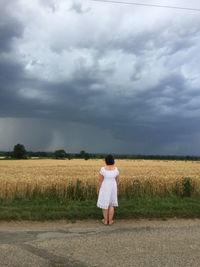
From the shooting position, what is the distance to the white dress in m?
12.3

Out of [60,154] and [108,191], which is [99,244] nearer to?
[108,191]

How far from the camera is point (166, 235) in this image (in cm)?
1069

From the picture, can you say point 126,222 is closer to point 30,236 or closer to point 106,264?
point 30,236

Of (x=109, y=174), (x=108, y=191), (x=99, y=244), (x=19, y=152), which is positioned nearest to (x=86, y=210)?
(x=108, y=191)

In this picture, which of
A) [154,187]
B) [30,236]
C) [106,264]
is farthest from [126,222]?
[154,187]

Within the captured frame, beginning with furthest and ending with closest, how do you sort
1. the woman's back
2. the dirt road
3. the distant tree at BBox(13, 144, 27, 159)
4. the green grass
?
the distant tree at BBox(13, 144, 27, 159)
the green grass
the woman's back
the dirt road

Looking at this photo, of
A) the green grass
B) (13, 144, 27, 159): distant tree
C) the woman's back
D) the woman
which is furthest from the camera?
(13, 144, 27, 159): distant tree

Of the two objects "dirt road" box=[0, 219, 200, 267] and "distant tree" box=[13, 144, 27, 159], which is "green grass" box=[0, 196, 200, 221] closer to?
"dirt road" box=[0, 219, 200, 267]

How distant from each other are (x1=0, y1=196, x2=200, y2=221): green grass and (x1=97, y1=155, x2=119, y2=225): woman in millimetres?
917

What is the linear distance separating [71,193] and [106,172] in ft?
21.9

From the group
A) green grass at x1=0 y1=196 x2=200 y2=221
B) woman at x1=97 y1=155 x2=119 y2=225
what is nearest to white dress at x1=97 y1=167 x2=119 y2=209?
woman at x1=97 y1=155 x2=119 y2=225

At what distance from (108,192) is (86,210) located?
157 centimetres

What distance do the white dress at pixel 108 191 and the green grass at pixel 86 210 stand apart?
0.95 meters

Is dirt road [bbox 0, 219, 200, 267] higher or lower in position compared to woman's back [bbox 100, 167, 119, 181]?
lower
